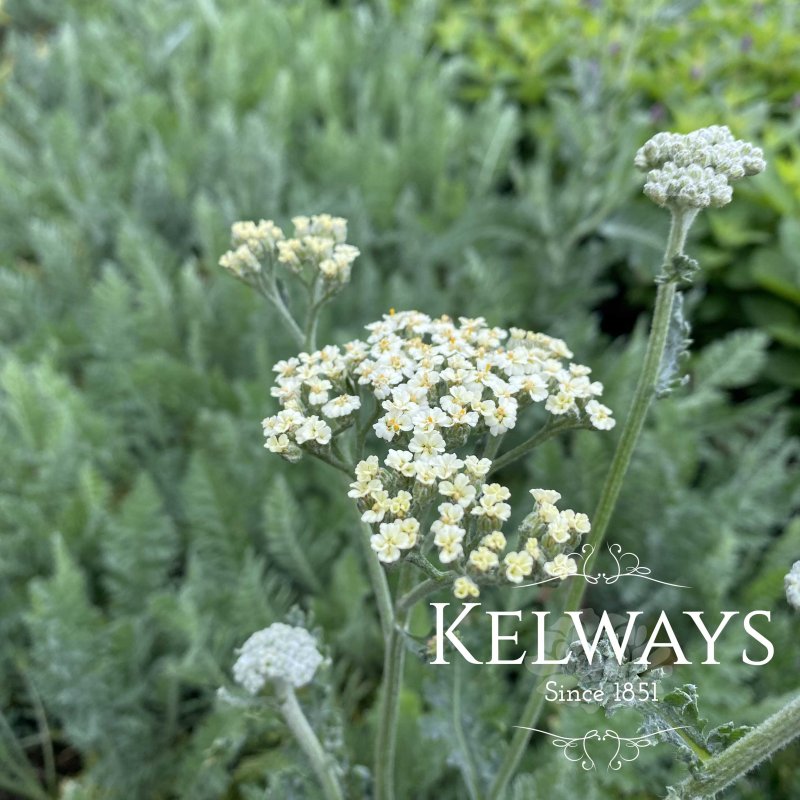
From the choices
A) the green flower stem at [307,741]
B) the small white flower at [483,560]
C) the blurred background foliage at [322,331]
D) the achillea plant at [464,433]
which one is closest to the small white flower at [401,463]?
the achillea plant at [464,433]

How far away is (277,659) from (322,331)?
1.36 metres

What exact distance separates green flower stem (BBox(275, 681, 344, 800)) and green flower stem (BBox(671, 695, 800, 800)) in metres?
0.46

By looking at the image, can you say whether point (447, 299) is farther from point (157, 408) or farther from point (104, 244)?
point (104, 244)

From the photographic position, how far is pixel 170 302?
2469 mm

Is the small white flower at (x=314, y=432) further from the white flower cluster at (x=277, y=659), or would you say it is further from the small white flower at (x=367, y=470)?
the white flower cluster at (x=277, y=659)

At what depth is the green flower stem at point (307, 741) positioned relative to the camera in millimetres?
1065

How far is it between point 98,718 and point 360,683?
536 mm

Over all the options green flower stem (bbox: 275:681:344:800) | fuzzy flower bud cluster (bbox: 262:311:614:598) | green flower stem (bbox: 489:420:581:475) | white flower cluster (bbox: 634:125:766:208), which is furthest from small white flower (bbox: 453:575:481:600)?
white flower cluster (bbox: 634:125:766:208)

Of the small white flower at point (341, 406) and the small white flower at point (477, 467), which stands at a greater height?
the small white flower at point (341, 406)

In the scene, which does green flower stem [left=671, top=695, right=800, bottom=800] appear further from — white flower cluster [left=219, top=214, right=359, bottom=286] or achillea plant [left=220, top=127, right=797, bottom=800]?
white flower cluster [left=219, top=214, right=359, bottom=286]

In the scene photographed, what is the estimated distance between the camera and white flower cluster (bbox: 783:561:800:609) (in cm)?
78

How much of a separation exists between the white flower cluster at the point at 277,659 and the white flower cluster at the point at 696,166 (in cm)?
66

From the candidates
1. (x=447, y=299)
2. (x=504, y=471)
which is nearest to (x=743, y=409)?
(x=504, y=471)

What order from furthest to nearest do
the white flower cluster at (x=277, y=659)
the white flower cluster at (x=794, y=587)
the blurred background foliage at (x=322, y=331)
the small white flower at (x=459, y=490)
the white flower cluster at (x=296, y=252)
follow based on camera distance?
1. the blurred background foliage at (x=322, y=331)
2. the white flower cluster at (x=296, y=252)
3. the white flower cluster at (x=277, y=659)
4. the small white flower at (x=459, y=490)
5. the white flower cluster at (x=794, y=587)
